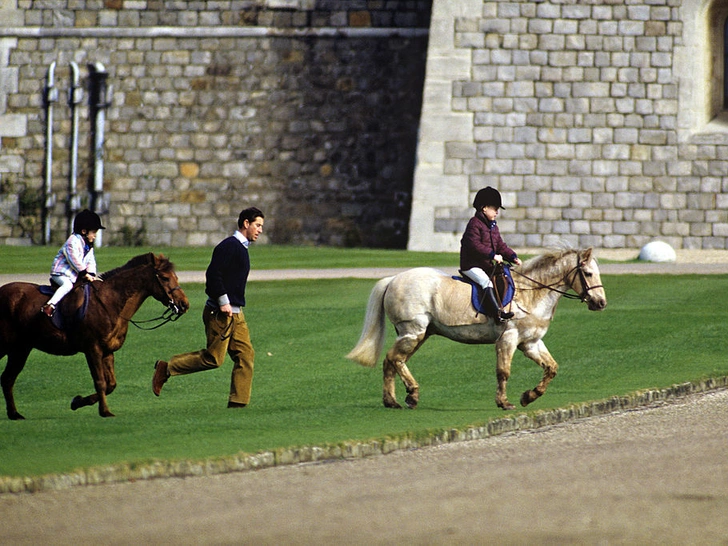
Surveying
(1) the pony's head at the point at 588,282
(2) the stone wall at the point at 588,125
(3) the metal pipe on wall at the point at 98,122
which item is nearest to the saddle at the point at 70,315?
(1) the pony's head at the point at 588,282

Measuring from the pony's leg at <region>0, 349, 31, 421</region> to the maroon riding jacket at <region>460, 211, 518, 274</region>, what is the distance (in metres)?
3.51

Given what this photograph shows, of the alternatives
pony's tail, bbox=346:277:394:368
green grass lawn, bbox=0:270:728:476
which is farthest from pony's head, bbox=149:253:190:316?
pony's tail, bbox=346:277:394:368

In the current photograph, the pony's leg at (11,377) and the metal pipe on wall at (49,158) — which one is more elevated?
the metal pipe on wall at (49,158)

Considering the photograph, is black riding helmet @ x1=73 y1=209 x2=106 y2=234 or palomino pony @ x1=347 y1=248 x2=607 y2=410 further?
palomino pony @ x1=347 y1=248 x2=607 y2=410

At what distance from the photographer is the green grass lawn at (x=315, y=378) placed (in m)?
8.77

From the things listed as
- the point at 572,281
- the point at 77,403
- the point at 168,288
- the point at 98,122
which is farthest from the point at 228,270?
the point at 98,122

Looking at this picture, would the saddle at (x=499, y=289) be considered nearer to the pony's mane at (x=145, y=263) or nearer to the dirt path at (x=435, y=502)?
the dirt path at (x=435, y=502)

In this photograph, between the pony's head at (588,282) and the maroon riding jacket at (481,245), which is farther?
the pony's head at (588,282)

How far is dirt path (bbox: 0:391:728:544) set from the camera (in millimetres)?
6191

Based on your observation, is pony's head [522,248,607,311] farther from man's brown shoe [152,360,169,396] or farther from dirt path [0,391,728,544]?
man's brown shoe [152,360,169,396]

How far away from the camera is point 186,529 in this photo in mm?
6352

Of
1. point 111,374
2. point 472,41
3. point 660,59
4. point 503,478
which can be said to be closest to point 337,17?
point 472,41

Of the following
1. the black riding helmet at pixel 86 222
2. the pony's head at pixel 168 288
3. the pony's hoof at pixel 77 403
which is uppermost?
the black riding helmet at pixel 86 222

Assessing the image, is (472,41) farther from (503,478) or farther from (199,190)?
(503,478)
